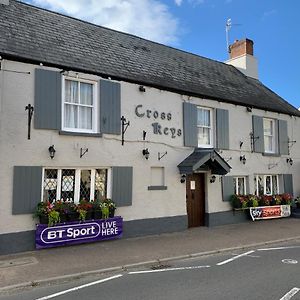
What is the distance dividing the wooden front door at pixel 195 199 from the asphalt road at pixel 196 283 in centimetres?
512

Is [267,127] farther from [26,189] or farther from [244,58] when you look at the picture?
[26,189]

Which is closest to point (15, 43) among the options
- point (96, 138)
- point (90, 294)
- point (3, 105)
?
point (3, 105)

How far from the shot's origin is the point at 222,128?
597 inches

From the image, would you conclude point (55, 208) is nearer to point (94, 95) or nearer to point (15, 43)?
point (94, 95)

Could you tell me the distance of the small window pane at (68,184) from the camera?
11.0 metres

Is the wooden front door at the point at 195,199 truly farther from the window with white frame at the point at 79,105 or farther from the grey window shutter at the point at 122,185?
the window with white frame at the point at 79,105

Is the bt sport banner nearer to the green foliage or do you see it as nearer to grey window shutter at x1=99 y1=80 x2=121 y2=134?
grey window shutter at x1=99 y1=80 x2=121 y2=134

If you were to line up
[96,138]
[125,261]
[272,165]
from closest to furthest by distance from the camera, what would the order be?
[125,261], [96,138], [272,165]

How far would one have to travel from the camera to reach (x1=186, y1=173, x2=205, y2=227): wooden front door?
556 inches

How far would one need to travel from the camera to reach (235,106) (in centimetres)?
1600

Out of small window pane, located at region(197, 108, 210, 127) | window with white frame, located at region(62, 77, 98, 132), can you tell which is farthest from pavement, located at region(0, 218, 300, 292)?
small window pane, located at region(197, 108, 210, 127)

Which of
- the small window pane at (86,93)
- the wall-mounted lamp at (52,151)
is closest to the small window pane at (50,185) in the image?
the wall-mounted lamp at (52,151)

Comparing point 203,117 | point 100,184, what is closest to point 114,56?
point 203,117

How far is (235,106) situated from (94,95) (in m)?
7.14
